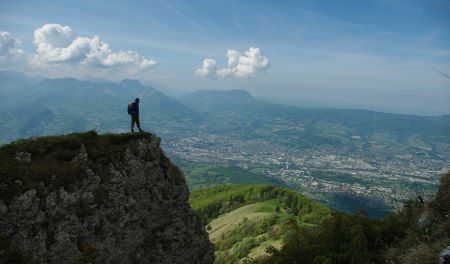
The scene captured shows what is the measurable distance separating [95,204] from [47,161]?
3.23 meters

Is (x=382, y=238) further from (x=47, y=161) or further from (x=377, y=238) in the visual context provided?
(x=47, y=161)

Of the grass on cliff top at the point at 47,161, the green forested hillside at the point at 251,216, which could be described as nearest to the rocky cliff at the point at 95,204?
the grass on cliff top at the point at 47,161

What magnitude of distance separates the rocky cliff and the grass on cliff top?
0.14ft

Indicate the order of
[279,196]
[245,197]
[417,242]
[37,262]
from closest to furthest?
1. [37,262]
2. [417,242]
3. [279,196]
4. [245,197]

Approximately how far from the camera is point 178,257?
23.3 metres

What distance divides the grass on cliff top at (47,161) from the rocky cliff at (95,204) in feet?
0.14

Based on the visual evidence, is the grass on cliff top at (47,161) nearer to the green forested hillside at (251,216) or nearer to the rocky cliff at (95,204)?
the rocky cliff at (95,204)

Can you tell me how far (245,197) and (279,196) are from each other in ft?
43.1

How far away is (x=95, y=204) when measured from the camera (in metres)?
19.6

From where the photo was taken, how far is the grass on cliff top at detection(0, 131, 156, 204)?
17.2m

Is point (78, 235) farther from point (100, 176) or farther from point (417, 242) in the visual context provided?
point (417, 242)

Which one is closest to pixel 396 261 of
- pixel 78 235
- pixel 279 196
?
pixel 78 235

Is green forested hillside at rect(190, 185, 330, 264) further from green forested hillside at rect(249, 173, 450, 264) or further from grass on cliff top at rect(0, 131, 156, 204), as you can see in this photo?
grass on cliff top at rect(0, 131, 156, 204)

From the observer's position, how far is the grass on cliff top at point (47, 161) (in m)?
17.2
